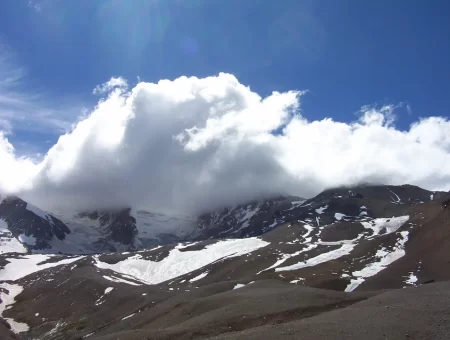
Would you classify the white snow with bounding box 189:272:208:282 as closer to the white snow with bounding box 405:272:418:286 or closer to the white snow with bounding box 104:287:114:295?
the white snow with bounding box 104:287:114:295

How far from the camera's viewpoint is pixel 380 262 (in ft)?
439

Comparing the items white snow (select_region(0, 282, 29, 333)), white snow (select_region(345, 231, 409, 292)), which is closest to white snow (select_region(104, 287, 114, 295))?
white snow (select_region(0, 282, 29, 333))

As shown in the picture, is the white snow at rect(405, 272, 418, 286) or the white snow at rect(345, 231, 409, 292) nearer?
the white snow at rect(405, 272, 418, 286)

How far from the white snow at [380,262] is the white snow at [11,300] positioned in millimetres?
100058

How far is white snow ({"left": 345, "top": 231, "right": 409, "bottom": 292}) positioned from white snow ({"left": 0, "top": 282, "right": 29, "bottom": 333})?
100 meters

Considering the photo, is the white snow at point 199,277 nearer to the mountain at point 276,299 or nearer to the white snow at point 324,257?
the mountain at point 276,299

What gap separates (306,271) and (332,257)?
35.1m

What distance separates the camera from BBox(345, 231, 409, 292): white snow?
327 ft

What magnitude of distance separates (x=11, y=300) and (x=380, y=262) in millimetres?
150217

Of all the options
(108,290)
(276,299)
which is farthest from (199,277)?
(276,299)

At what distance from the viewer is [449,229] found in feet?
454

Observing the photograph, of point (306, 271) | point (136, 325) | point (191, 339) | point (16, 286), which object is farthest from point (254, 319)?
point (16, 286)

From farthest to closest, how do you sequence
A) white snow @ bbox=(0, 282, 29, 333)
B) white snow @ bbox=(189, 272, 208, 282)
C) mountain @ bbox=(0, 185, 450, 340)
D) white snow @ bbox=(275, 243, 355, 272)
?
1. white snow @ bbox=(189, 272, 208, 282)
2. white snow @ bbox=(275, 243, 355, 272)
3. white snow @ bbox=(0, 282, 29, 333)
4. mountain @ bbox=(0, 185, 450, 340)

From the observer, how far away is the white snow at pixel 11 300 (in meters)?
126
